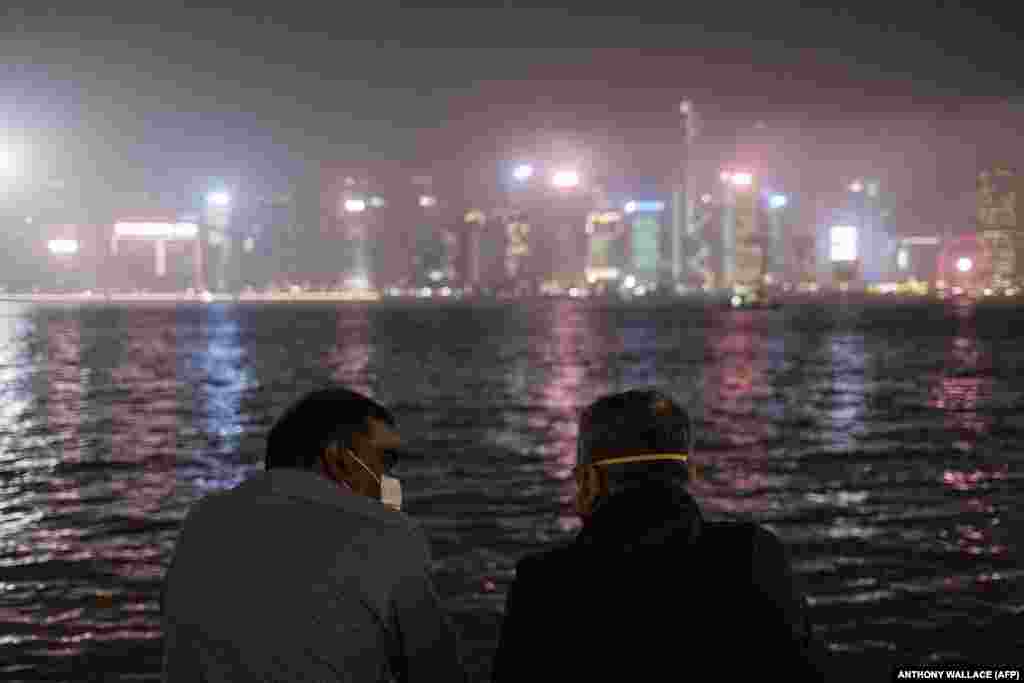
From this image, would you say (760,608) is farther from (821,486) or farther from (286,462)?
(821,486)

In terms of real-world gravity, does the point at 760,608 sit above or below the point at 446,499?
above

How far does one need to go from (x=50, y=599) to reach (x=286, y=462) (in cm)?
1312

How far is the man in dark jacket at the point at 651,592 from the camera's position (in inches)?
112

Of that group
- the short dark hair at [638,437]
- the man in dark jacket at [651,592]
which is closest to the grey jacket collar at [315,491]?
the man in dark jacket at [651,592]

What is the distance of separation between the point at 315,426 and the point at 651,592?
1.37 m

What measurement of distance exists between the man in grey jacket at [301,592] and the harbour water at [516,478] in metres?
0.13

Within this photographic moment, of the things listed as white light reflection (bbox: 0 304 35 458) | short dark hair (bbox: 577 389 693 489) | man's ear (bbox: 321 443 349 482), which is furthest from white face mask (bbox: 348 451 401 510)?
white light reflection (bbox: 0 304 35 458)

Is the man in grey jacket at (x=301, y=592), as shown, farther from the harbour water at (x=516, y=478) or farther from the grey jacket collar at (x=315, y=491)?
the harbour water at (x=516, y=478)

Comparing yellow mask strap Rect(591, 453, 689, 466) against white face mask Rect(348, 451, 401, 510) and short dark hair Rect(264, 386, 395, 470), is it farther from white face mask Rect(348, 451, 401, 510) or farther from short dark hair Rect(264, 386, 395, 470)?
white face mask Rect(348, 451, 401, 510)

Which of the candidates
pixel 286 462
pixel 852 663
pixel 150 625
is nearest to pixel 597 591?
pixel 286 462

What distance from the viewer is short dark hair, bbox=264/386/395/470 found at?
146 inches

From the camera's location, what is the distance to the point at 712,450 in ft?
108

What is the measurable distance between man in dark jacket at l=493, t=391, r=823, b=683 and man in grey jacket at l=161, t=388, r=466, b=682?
37 cm

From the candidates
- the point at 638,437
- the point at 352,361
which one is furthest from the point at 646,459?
the point at 352,361
